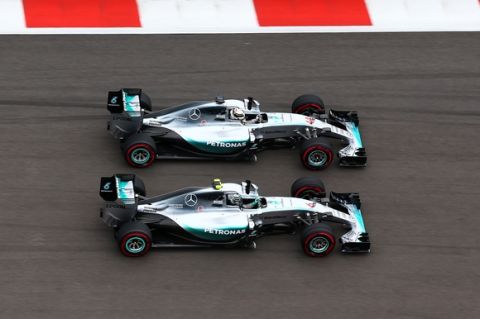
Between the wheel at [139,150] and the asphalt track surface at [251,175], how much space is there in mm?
229

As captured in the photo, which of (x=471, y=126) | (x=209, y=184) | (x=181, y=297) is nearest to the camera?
(x=181, y=297)

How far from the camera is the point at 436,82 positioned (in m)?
27.9

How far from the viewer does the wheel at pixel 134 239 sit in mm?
21688

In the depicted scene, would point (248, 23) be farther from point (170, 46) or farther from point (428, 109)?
point (428, 109)

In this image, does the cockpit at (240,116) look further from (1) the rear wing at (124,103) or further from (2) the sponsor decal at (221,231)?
(2) the sponsor decal at (221,231)

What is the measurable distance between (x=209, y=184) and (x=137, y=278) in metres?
3.36

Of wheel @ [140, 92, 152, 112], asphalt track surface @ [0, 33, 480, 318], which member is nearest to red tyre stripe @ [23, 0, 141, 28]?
asphalt track surface @ [0, 33, 480, 318]

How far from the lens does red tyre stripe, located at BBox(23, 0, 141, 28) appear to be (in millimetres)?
28734

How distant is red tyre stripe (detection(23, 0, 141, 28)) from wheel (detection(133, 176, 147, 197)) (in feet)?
23.2

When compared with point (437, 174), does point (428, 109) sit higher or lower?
higher

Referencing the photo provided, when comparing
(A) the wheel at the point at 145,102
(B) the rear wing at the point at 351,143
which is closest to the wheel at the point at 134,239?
(A) the wheel at the point at 145,102

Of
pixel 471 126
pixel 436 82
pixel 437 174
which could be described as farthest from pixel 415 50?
pixel 437 174

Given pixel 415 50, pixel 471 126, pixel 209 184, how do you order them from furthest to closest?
pixel 415 50 → pixel 471 126 → pixel 209 184

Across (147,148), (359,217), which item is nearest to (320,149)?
(359,217)
